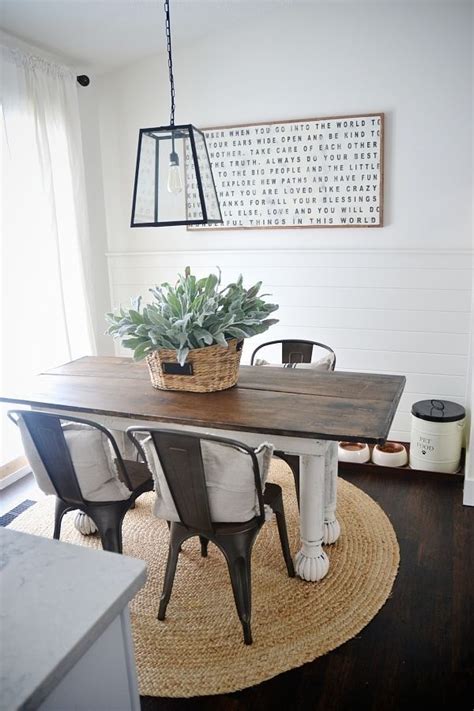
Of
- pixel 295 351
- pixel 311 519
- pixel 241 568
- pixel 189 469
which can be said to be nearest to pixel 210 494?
pixel 189 469

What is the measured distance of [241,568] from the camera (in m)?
2.01

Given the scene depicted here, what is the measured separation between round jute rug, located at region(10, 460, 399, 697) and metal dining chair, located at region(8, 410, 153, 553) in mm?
357

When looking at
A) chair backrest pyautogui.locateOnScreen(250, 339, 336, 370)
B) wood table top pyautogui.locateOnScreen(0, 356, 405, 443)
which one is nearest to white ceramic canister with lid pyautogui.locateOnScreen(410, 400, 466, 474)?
chair backrest pyautogui.locateOnScreen(250, 339, 336, 370)

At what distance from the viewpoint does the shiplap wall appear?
11.2ft

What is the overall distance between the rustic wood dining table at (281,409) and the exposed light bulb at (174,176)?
0.82 meters

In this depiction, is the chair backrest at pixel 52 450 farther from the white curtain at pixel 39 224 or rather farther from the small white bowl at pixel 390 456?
the small white bowl at pixel 390 456

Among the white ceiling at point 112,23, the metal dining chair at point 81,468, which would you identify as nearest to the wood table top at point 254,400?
the metal dining chair at point 81,468

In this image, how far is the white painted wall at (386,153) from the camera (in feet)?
10.6

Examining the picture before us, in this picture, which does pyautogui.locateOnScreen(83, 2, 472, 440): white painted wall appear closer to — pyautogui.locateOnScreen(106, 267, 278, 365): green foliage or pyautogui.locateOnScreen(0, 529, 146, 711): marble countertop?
pyautogui.locateOnScreen(106, 267, 278, 365): green foliage

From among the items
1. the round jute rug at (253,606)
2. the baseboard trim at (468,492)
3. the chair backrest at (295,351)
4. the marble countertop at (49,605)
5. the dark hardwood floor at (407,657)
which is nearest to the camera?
the marble countertop at (49,605)

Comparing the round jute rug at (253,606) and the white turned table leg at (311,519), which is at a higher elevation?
the white turned table leg at (311,519)

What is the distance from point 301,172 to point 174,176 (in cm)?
159

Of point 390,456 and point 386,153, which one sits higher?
point 386,153

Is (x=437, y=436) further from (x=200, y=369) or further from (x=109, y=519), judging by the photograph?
(x=109, y=519)
